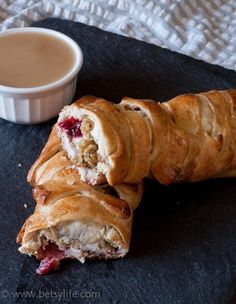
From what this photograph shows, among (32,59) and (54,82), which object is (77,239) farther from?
(32,59)

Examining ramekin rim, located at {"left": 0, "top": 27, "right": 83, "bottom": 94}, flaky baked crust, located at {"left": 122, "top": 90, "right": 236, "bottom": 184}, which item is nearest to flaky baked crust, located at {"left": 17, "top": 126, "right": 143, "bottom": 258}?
flaky baked crust, located at {"left": 122, "top": 90, "right": 236, "bottom": 184}

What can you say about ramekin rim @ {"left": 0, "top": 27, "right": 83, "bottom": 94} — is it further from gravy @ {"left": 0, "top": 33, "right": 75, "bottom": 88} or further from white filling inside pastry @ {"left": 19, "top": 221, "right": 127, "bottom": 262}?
white filling inside pastry @ {"left": 19, "top": 221, "right": 127, "bottom": 262}

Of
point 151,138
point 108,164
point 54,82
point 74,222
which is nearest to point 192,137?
point 151,138

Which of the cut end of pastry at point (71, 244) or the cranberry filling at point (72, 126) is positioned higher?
the cranberry filling at point (72, 126)

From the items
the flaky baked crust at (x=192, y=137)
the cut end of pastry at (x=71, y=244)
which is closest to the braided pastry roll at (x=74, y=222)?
the cut end of pastry at (x=71, y=244)

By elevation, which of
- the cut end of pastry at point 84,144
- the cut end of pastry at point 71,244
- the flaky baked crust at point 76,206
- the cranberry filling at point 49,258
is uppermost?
the cut end of pastry at point 84,144

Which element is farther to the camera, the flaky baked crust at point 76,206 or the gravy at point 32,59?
the gravy at point 32,59

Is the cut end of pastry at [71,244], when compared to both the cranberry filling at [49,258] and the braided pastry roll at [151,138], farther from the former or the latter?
the braided pastry roll at [151,138]
